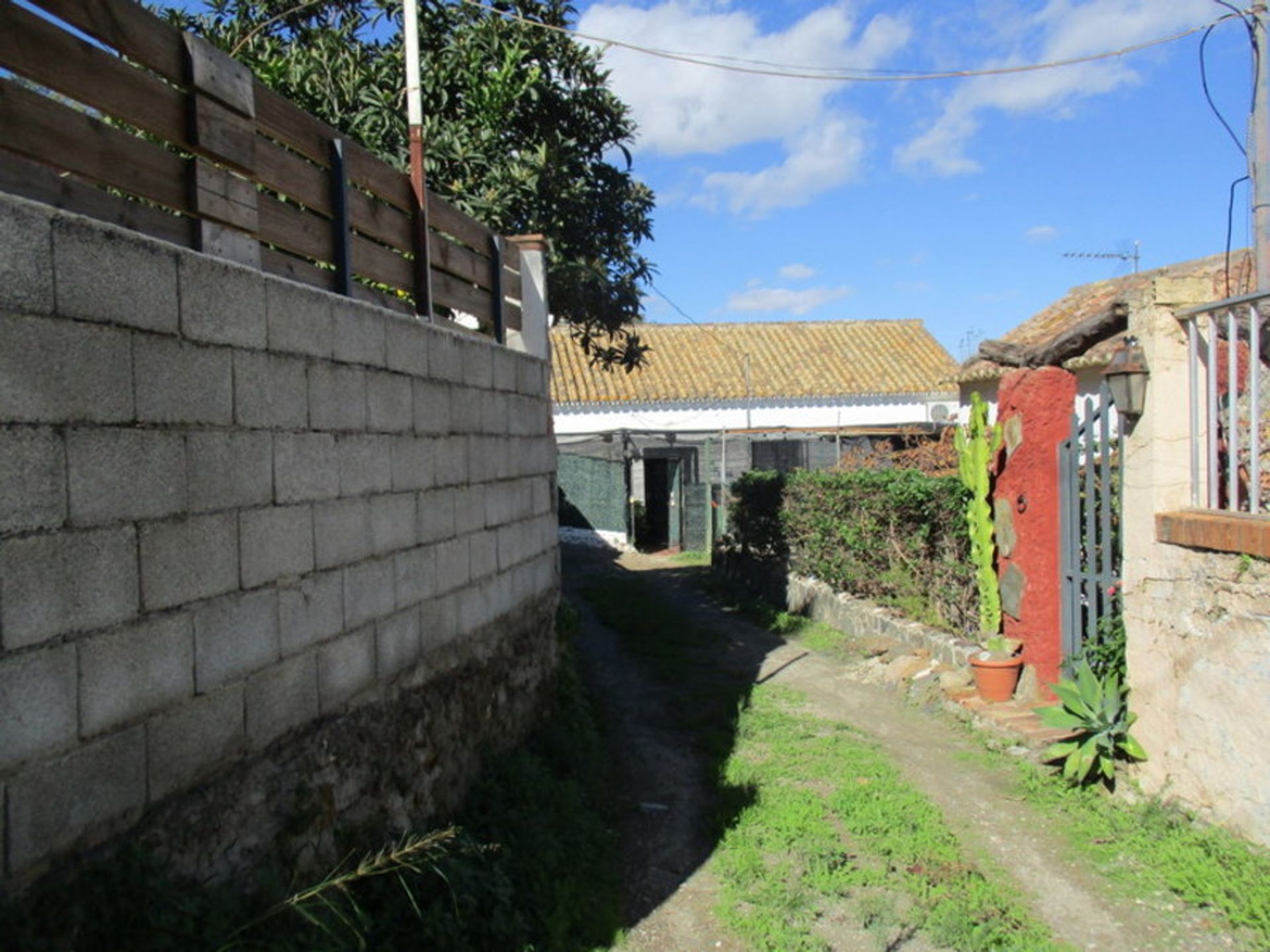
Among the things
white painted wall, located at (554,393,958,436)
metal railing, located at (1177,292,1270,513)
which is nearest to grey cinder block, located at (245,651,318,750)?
metal railing, located at (1177,292,1270,513)

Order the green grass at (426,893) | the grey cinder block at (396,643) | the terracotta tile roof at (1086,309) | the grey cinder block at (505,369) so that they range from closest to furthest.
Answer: the green grass at (426,893), the grey cinder block at (396,643), the grey cinder block at (505,369), the terracotta tile roof at (1086,309)

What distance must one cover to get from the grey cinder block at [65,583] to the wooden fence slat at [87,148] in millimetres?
1021

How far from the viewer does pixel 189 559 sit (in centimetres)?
287

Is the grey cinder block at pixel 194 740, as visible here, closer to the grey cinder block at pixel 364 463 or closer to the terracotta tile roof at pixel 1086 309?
the grey cinder block at pixel 364 463

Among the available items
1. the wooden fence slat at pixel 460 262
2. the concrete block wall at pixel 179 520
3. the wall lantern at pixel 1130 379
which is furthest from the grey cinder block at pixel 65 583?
the wall lantern at pixel 1130 379

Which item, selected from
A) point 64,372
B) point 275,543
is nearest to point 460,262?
point 275,543

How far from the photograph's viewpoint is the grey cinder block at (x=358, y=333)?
3848mm

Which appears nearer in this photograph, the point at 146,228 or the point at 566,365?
the point at 146,228

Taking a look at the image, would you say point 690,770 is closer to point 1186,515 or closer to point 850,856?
point 850,856

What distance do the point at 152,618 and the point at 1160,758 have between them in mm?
4857

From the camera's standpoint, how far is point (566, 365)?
26203 millimetres

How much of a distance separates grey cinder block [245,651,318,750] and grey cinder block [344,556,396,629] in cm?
32

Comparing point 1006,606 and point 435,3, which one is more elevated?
point 435,3

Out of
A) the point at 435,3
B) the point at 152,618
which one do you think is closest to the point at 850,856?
the point at 152,618
